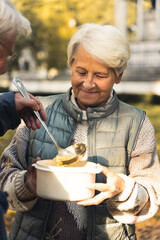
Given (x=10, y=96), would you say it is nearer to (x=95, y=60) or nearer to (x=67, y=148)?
(x=67, y=148)

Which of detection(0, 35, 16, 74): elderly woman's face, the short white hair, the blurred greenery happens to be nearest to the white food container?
detection(0, 35, 16, 74): elderly woman's face

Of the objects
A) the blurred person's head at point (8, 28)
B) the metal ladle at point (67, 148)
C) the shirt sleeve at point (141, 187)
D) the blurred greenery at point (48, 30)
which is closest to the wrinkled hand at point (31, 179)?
the metal ladle at point (67, 148)

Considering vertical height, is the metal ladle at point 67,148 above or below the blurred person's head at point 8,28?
below

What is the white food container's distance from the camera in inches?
81.9

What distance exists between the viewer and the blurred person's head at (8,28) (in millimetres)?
1963

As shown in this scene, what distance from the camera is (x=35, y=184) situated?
2363 mm

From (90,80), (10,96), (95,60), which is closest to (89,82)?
(90,80)

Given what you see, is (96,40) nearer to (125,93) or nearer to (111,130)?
(111,130)

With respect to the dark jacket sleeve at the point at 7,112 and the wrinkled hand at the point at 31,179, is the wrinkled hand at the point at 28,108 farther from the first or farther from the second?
the wrinkled hand at the point at 31,179

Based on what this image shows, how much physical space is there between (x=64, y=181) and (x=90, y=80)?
86cm

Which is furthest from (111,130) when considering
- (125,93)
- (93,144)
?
(125,93)

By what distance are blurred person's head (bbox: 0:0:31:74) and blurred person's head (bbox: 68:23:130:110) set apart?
623mm

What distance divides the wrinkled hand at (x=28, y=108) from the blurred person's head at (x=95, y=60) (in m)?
0.42

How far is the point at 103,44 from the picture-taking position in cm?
266
